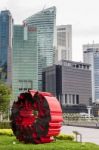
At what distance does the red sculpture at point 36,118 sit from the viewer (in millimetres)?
26062

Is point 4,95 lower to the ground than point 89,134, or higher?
higher

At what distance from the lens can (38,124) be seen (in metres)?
26.3

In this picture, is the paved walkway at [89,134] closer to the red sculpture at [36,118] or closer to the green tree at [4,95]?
the green tree at [4,95]

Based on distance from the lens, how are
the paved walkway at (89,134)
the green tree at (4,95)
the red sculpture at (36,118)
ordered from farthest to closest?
the green tree at (4,95), the paved walkway at (89,134), the red sculpture at (36,118)

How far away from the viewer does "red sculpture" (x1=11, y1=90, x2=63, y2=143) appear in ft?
85.5

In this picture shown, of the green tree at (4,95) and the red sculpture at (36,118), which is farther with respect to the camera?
the green tree at (4,95)

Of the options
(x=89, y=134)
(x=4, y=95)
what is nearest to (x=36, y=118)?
(x=89, y=134)

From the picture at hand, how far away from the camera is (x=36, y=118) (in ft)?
87.0

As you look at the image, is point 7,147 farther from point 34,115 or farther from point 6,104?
point 6,104

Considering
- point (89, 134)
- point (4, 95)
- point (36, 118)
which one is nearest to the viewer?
point (36, 118)

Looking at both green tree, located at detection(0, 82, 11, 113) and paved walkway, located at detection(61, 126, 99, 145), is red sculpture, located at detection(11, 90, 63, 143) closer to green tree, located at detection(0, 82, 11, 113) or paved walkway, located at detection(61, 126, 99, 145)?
paved walkway, located at detection(61, 126, 99, 145)

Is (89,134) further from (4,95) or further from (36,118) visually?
(36,118)

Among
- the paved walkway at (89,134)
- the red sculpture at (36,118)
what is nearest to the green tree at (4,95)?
the paved walkway at (89,134)

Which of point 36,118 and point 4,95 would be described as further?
point 4,95
